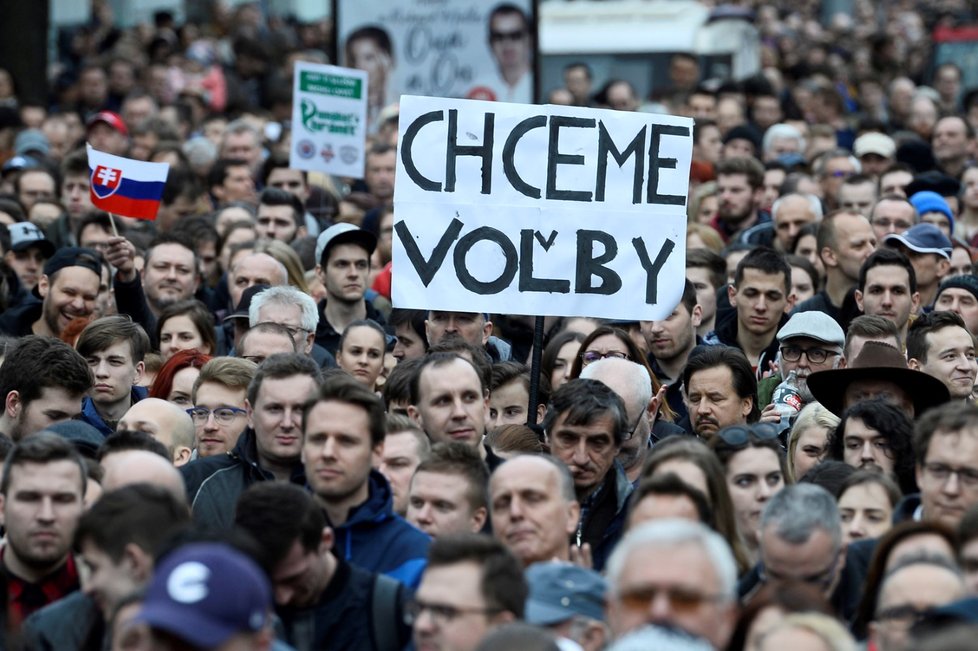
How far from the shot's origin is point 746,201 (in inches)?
606

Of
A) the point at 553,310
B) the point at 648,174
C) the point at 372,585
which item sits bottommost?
the point at 372,585

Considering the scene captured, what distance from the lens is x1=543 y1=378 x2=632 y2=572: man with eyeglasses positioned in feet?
27.3

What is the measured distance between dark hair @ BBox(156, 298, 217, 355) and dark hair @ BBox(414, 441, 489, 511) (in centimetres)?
364

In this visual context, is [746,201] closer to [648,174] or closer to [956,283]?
[956,283]

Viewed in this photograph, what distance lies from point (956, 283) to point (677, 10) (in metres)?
14.2

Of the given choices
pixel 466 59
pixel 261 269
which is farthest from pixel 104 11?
pixel 261 269

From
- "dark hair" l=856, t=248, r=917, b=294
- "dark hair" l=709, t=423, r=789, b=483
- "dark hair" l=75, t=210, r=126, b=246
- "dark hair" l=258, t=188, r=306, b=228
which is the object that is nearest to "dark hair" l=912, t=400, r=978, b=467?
"dark hair" l=709, t=423, r=789, b=483

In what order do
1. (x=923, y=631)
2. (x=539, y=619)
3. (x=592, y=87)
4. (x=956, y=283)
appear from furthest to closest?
(x=592, y=87)
(x=956, y=283)
(x=539, y=619)
(x=923, y=631)

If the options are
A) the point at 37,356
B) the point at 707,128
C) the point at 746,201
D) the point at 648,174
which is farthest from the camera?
the point at 707,128

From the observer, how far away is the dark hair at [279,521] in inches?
257

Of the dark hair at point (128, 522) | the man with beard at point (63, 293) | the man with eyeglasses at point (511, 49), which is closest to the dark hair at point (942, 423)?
the dark hair at point (128, 522)

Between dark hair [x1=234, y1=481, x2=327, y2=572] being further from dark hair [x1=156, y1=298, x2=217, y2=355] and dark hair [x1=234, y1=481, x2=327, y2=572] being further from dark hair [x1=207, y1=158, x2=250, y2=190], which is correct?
dark hair [x1=207, y1=158, x2=250, y2=190]

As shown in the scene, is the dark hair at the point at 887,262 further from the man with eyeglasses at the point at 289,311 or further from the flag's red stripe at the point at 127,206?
the flag's red stripe at the point at 127,206

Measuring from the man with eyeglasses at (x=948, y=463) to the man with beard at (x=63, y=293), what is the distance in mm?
5618
